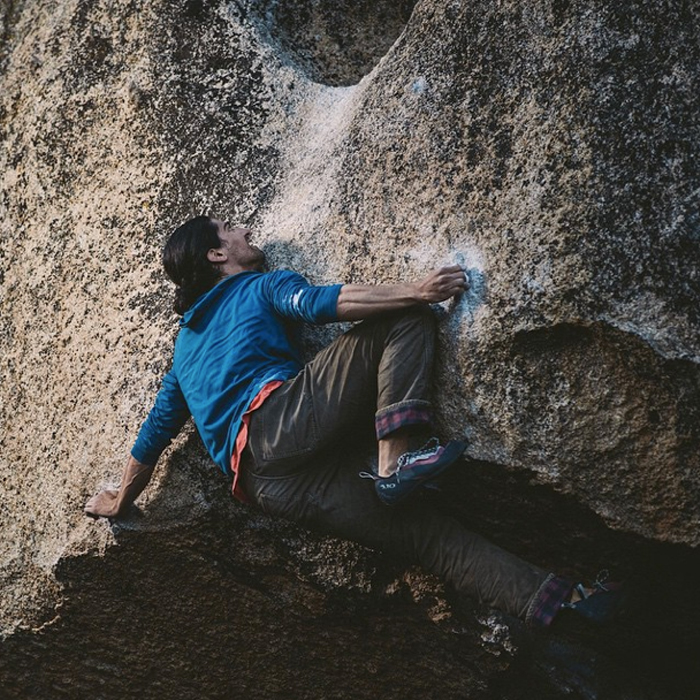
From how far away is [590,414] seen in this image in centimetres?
393

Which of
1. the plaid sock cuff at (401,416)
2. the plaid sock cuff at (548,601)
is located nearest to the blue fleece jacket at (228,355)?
the plaid sock cuff at (401,416)

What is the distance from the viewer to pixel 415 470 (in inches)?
151

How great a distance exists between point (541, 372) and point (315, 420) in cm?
88

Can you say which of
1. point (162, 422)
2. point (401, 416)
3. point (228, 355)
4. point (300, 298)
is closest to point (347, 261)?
point (300, 298)

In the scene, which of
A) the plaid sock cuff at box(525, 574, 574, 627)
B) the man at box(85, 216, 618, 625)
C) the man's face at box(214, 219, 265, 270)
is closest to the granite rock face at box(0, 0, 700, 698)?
the man's face at box(214, 219, 265, 270)

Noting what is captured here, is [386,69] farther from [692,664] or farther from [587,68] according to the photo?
[692,664]

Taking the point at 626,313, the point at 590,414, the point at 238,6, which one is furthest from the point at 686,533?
the point at 238,6

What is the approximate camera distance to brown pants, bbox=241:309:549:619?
3980mm

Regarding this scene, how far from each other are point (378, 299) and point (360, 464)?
0.71m

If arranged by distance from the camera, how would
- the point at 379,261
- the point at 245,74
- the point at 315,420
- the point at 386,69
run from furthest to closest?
the point at 245,74, the point at 386,69, the point at 379,261, the point at 315,420

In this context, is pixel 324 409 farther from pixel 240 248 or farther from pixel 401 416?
pixel 240 248

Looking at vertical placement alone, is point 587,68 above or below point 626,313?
above

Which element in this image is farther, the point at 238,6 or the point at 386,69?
the point at 238,6

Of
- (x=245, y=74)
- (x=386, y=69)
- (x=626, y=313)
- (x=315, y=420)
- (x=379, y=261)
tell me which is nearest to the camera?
(x=626, y=313)
